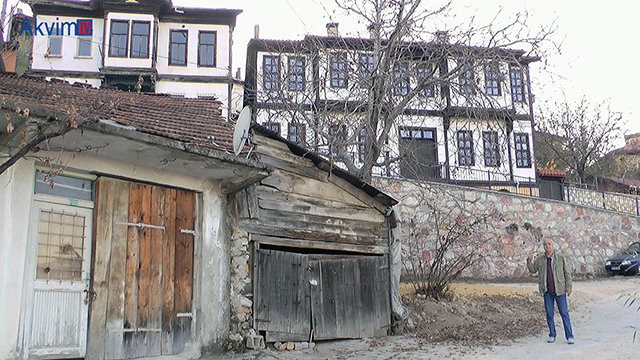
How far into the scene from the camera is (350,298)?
991 cm

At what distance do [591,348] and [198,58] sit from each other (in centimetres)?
2119

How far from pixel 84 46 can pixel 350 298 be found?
67.7 feet

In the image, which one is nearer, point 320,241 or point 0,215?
point 0,215

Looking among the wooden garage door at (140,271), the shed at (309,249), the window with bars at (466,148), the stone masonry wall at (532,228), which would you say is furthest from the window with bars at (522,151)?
the wooden garage door at (140,271)

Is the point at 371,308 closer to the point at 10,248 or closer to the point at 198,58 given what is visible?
the point at 10,248

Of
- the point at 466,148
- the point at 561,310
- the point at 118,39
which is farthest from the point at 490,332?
the point at 118,39

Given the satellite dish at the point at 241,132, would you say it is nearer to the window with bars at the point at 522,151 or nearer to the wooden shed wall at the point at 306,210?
the wooden shed wall at the point at 306,210

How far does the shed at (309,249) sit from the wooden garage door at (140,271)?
980 mm

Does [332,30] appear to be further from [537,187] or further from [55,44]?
[55,44]

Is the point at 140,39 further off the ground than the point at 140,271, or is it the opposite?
the point at 140,39

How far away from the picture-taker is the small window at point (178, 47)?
25219mm

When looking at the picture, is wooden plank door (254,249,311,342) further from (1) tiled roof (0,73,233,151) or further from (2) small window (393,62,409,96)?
(2) small window (393,62,409,96)

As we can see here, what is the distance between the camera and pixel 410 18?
11.0 meters

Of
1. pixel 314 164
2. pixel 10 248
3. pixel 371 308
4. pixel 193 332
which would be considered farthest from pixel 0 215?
pixel 371 308
